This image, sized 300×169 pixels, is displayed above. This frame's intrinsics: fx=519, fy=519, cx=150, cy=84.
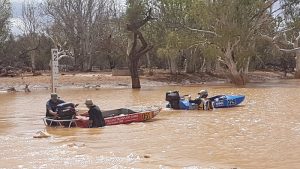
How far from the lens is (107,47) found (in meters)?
61.2

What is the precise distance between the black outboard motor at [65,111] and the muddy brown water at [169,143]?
1.97 ft

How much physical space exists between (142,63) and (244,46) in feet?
108

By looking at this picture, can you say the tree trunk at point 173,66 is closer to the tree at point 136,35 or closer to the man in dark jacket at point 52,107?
the tree at point 136,35

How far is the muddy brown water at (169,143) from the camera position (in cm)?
1084

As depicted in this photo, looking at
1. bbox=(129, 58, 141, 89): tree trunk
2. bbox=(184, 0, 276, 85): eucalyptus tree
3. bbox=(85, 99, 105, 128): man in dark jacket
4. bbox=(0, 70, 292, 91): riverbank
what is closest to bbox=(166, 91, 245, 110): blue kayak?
bbox=(85, 99, 105, 128): man in dark jacket

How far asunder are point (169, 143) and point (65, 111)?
5.25 meters

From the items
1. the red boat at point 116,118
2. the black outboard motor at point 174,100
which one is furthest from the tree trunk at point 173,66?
the red boat at point 116,118

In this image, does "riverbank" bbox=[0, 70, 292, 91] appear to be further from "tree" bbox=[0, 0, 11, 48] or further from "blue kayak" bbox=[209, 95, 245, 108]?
"blue kayak" bbox=[209, 95, 245, 108]

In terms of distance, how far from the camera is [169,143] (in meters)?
13.4

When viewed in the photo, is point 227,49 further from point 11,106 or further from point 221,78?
point 11,106

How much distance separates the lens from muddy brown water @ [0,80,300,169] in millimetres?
10836

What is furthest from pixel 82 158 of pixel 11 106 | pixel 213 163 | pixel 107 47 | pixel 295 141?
pixel 107 47

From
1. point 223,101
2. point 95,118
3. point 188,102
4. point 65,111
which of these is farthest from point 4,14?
point 95,118

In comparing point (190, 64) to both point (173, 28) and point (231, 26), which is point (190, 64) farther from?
point (231, 26)
